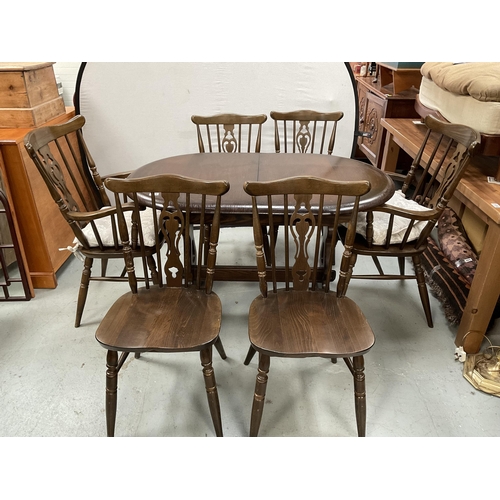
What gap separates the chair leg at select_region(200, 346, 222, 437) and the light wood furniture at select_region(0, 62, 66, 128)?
1.95 metres

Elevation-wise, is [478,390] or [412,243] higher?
[412,243]

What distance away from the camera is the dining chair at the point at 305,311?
1433mm

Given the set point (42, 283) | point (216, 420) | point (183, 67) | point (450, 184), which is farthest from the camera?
point (183, 67)

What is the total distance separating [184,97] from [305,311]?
7.02ft

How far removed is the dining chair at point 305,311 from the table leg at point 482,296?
69 centimetres

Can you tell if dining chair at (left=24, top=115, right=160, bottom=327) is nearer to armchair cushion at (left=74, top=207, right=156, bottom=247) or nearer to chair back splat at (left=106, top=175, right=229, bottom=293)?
armchair cushion at (left=74, top=207, right=156, bottom=247)

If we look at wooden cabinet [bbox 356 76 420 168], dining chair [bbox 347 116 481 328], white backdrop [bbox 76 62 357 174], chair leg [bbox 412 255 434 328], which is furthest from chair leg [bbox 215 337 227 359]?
wooden cabinet [bbox 356 76 420 168]

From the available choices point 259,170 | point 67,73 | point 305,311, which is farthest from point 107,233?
point 67,73

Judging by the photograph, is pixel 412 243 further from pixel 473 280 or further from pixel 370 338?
pixel 370 338

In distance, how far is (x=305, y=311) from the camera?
160cm

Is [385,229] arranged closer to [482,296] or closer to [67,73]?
[482,296]

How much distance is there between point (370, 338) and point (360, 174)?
94cm
